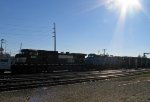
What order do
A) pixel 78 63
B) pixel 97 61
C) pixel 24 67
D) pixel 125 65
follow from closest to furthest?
pixel 24 67 < pixel 78 63 < pixel 97 61 < pixel 125 65

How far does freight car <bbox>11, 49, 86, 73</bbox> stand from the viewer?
44000mm

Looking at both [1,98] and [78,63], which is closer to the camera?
[1,98]

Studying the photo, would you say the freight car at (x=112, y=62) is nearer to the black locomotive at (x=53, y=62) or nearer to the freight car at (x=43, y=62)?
the black locomotive at (x=53, y=62)

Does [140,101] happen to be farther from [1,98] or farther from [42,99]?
[1,98]

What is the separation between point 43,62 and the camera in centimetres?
4834

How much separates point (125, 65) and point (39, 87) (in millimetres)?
52962

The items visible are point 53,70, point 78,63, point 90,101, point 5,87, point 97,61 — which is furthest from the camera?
point 97,61

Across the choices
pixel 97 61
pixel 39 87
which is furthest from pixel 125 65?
pixel 39 87

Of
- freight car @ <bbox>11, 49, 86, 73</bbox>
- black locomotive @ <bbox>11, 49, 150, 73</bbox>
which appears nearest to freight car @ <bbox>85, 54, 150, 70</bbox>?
black locomotive @ <bbox>11, 49, 150, 73</bbox>

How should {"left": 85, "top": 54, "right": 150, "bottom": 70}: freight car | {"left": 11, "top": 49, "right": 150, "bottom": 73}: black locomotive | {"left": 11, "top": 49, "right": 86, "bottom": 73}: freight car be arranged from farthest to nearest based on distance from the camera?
{"left": 85, "top": 54, "right": 150, "bottom": 70}: freight car → {"left": 11, "top": 49, "right": 150, "bottom": 73}: black locomotive → {"left": 11, "top": 49, "right": 86, "bottom": 73}: freight car

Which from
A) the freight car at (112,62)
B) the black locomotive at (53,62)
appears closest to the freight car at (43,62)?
the black locomotive at (53,62)

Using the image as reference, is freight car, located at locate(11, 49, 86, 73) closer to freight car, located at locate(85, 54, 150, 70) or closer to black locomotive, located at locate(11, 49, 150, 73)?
black locomotive, located at locate(11, 49, 150, 73)

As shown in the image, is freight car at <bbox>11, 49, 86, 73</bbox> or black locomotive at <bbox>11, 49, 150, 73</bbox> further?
black locomotive at <bbox>11, 49, 150, 73</bbox>

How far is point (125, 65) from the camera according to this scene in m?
72.8
